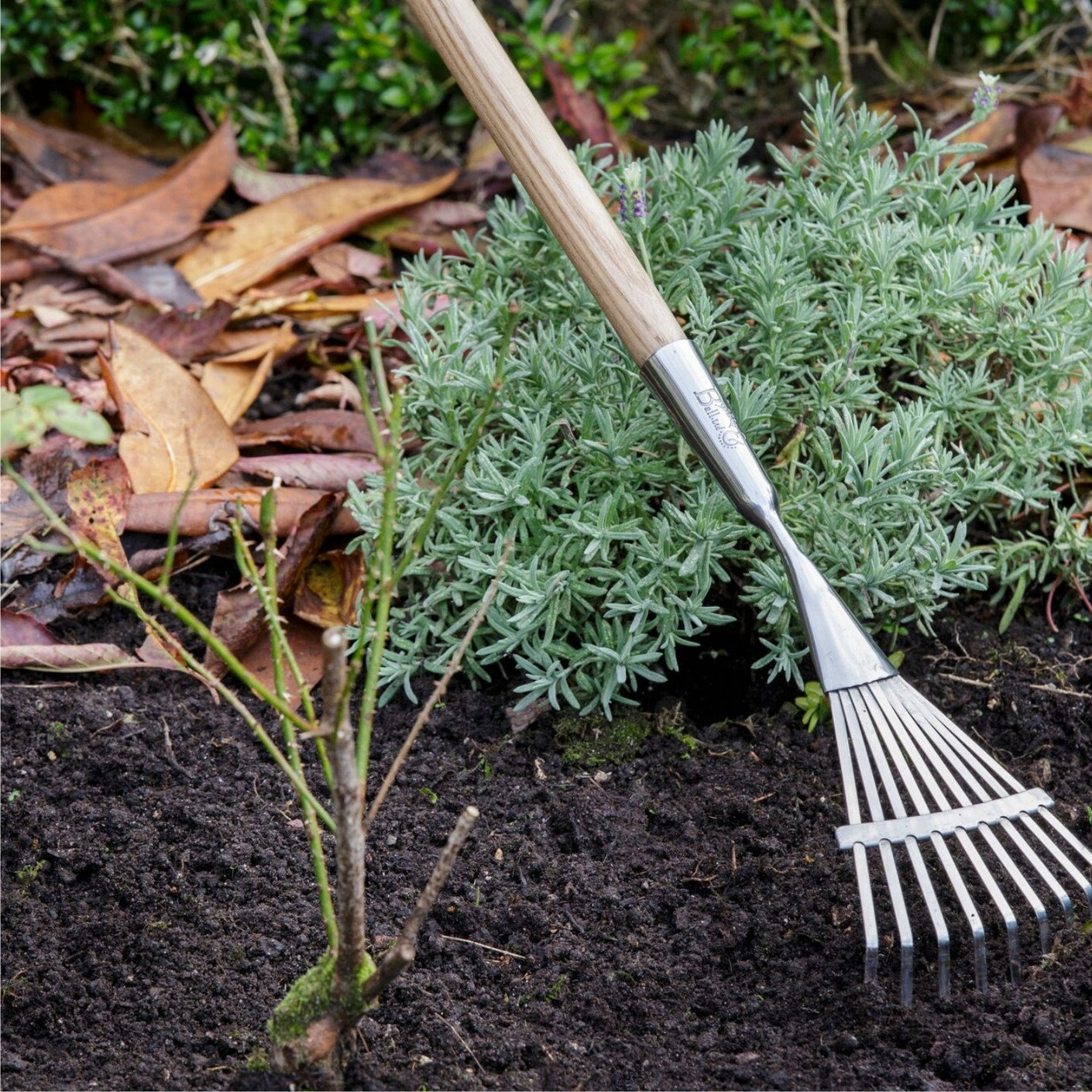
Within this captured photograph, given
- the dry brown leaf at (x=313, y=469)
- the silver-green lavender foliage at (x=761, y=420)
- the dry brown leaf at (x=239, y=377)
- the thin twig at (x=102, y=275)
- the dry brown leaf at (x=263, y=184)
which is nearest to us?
the silver-green lavender foliage at (x=761, y=420)

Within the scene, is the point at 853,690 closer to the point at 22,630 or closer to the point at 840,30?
the point at 22,630

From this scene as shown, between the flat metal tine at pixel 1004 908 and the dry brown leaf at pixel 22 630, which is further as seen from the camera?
the dry brown leaf at pixel 22 630

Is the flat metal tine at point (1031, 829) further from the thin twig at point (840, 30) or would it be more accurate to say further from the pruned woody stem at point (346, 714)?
the thin twig at point (840, 30)

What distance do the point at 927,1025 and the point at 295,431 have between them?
1.78m

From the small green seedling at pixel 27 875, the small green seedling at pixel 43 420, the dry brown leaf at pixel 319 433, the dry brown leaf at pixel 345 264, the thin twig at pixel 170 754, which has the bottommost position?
the small green seedling at pixel 27 875

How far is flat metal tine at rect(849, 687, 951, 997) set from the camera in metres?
1.52

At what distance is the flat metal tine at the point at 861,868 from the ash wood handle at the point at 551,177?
Result: 0.63 meters

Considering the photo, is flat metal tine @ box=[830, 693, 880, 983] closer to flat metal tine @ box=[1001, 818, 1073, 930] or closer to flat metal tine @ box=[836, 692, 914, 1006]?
flat metal tine @ box=[836, 692, 914, 1006]

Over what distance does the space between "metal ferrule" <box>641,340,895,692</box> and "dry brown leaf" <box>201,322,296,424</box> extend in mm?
1275

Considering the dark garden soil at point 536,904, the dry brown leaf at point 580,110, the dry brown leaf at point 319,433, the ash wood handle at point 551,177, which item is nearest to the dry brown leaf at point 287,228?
the dry brown leaf at point 580,110

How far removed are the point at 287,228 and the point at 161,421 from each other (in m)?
0.93

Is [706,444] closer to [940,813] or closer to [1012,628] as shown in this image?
[940,813]

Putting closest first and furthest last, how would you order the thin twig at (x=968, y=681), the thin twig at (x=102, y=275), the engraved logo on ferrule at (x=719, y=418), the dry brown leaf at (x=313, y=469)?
the engraved logo on ferrule at (x=719, y=418)
the thin twig at (x=968, y=681)
the dry brown leaf at (x=313, y=469)
the thin twig at (x=102, y=275)

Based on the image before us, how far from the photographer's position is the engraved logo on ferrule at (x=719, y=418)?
1.80 meters
